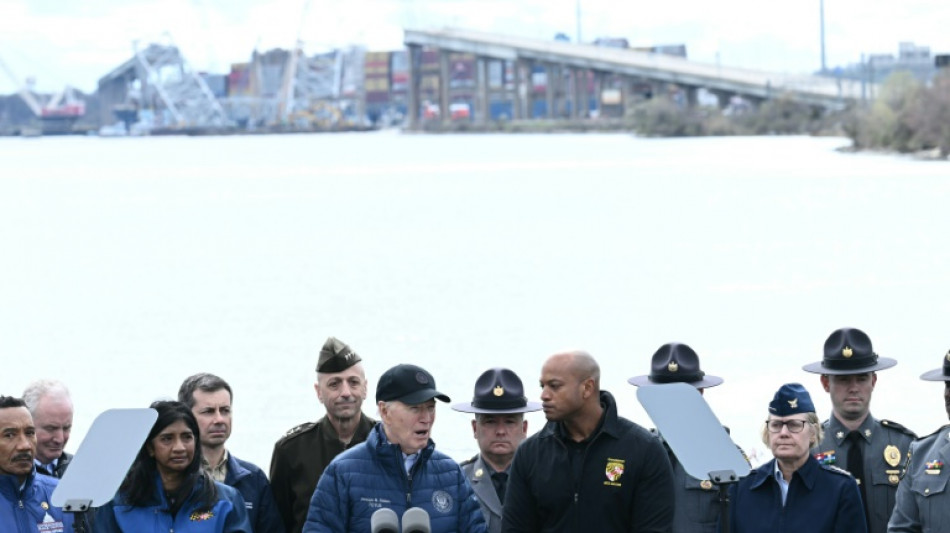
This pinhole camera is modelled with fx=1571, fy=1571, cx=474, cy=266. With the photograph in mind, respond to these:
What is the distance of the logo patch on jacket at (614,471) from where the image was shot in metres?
4.84

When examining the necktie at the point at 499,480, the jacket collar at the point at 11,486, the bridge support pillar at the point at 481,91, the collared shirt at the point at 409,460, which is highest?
the bridge support pillar at the point at 481,91

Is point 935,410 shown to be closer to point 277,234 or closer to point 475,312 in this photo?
point 475,312

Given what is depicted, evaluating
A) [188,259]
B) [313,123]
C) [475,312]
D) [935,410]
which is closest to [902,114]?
[188,259]

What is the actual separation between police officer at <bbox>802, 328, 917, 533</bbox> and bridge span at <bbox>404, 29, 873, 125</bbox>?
113303 millimetres

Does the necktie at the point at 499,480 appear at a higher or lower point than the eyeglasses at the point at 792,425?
lower

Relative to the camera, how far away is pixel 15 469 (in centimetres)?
500

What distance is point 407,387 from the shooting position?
4.82 m

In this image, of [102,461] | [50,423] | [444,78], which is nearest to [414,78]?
[444,78]

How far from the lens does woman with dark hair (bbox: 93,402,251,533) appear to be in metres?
4.89

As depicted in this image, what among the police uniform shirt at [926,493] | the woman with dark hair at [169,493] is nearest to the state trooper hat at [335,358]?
the woman with dark hair at [169,493]

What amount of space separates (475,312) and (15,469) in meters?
25.8

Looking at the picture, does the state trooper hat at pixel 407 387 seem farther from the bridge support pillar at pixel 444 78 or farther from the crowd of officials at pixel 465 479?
the bridge support pillar at pixel 444 78

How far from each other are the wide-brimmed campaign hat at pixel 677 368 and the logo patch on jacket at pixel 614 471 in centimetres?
142

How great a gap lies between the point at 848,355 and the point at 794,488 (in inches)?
46.4
